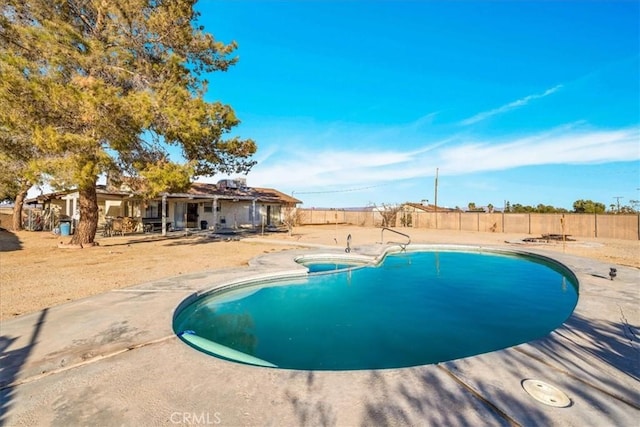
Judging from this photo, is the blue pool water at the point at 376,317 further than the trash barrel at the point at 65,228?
No

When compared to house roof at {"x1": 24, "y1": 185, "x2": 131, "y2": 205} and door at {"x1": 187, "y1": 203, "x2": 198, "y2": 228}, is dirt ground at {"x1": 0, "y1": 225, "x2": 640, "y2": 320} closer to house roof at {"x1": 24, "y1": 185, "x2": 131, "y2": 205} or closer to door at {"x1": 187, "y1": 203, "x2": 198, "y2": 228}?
house roof at {"x1": 24, "y1": 185, "x2": 131, "y2": 205}

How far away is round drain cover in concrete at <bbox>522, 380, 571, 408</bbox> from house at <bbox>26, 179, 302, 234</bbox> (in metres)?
18.0

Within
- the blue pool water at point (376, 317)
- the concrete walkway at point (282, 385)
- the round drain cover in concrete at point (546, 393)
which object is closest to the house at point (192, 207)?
the blue pool water at point (376, 317)

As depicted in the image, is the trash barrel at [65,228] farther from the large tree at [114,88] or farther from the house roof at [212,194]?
the large tree at [114,88]

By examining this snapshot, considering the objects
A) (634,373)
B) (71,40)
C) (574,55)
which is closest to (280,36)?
(71,40)

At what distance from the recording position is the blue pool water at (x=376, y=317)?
4.68 m

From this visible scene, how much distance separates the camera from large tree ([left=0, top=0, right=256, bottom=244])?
A: 31.6 ft

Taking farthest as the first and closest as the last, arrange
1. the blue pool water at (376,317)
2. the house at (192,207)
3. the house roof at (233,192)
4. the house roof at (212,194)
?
1. the house roof at (233,192)
2. the house at (192,207)
3. the house roof at (212,194)
4. the blue pool water at (376,317)

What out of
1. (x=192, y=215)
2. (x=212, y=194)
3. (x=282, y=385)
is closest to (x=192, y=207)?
(x=192, y=215)

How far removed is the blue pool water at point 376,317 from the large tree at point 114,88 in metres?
6.39

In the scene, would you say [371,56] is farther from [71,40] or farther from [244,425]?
[244,425]

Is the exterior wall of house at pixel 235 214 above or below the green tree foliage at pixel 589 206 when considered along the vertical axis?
below

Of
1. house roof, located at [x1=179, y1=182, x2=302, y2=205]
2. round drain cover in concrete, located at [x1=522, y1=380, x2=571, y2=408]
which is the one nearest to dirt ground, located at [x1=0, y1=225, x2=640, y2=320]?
round drain cover in concrete, located at [x1=522, y1=380, x2=571, y2=408]

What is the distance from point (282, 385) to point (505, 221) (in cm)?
2559
